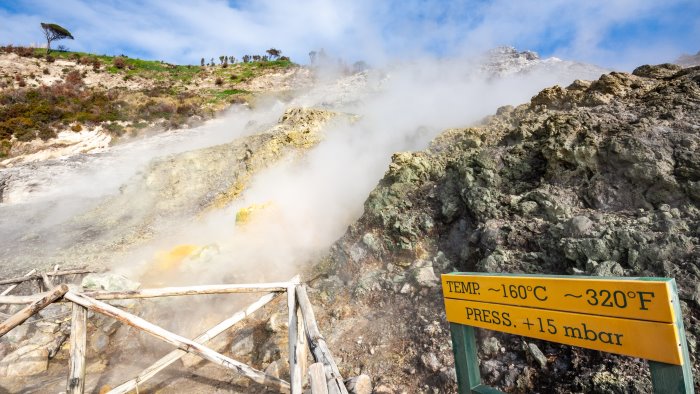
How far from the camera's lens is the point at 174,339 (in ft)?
12.8

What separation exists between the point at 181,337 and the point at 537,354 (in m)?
3.83

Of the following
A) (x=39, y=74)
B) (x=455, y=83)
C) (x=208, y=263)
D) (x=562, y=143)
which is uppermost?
(x=39, y=74)

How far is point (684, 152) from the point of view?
4227mm

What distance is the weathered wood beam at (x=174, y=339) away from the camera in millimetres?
3658

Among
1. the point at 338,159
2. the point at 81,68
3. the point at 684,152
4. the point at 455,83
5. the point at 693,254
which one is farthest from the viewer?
the point at 81,68

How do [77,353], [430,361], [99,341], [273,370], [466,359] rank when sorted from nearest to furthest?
[466,359], [77,353], [430,361], [273,370], [99,341]

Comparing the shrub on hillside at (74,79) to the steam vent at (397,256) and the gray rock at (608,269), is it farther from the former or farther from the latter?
the gray rock at (608,269)

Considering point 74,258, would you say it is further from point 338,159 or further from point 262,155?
point 338,159

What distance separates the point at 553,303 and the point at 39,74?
1631 inches

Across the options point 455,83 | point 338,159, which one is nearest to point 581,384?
point 338,159

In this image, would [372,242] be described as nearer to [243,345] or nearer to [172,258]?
[243,345]

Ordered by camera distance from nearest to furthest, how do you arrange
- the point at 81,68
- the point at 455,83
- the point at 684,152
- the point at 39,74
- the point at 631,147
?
the point at 684,152, the point at 631,147, the point at 455,83, the point at 39,74, the point at 81,68

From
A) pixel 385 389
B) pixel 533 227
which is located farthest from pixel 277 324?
pixel 533 227

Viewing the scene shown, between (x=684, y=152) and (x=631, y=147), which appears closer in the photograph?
(x=684, y=152)
